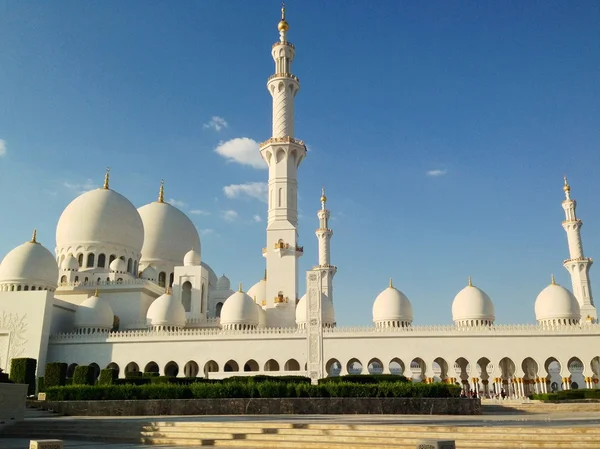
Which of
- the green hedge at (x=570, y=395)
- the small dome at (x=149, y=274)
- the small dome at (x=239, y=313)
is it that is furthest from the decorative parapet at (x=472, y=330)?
the small dome at (x=149, y=274)

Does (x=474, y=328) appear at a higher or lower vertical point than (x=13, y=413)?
higher

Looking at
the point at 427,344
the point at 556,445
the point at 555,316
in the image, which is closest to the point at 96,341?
the point at 427,344

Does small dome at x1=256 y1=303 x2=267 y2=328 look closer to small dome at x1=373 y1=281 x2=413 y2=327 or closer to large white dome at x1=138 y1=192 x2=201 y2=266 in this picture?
small dome at x1=373 y1=281 x2=413 y2=327

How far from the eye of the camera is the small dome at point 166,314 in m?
33.3

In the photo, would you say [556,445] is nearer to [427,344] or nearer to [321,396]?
[321,396]

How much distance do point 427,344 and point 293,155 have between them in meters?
14.5

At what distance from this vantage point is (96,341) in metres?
32.7

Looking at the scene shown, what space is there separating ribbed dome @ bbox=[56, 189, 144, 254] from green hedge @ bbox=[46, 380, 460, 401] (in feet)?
68.4

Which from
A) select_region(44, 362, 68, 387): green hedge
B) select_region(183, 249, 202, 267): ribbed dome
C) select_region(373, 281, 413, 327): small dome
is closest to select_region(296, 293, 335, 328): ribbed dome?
select_region(373, 281, 413, 327): small dome

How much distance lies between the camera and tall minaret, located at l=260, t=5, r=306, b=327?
34.5 metres

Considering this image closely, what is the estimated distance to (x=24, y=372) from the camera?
87.6 ft

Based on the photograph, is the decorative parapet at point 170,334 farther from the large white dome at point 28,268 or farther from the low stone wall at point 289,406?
the low stone wall at point 289,406

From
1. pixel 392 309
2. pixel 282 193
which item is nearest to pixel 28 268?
pixel 282 193

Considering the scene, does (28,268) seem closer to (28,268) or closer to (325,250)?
(28,268)
